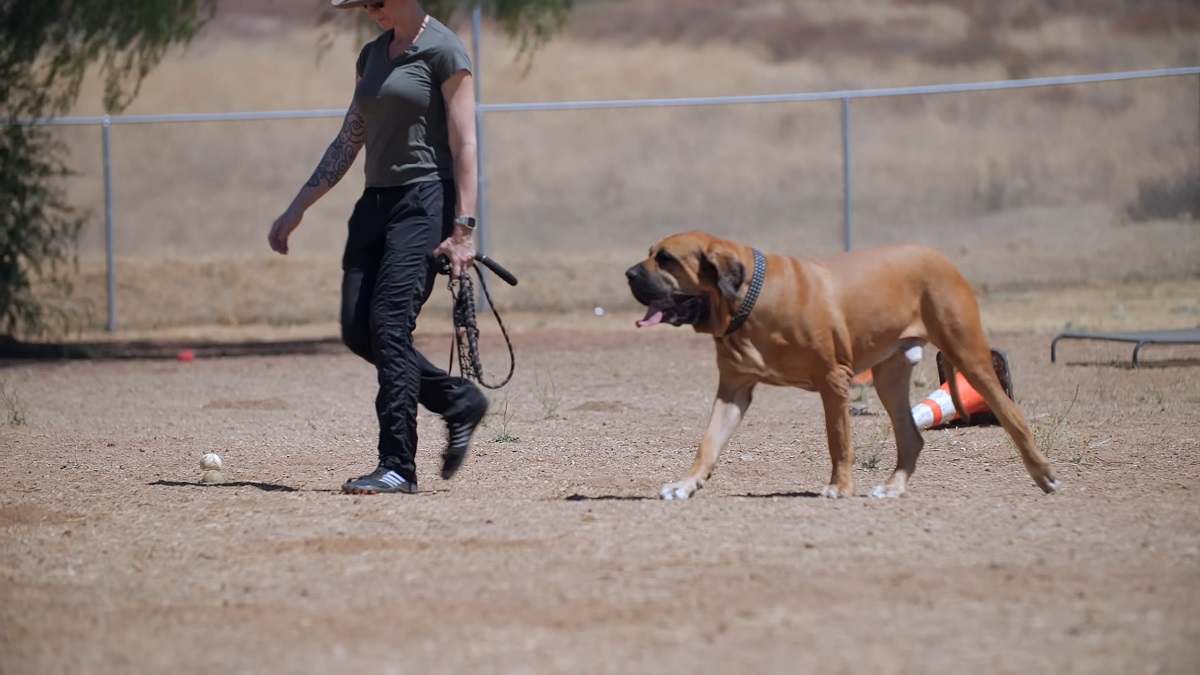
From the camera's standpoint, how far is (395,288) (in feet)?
22.4

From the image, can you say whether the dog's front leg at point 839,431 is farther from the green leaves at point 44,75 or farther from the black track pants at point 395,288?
the green leaves at point 44,75

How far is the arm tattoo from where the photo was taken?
7.27 metres

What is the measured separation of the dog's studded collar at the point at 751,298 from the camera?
646cm

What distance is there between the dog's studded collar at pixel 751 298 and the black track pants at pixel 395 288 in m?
1.34

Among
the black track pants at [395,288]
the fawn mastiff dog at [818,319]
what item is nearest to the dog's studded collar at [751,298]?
the fawn mastiff dog at [818,319]

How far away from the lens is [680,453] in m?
8.47

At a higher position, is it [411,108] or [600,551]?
[411,108]

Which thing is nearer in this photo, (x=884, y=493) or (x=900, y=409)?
(x=884, y=493)

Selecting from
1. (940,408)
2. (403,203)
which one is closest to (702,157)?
(940,408)

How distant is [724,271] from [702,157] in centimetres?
2603

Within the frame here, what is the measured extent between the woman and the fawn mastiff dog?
98 cm

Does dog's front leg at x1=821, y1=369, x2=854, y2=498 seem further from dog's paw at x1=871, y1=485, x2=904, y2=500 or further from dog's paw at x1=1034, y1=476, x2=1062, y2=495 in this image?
dog's paw at x1=1034, y1=476, x2=1062, y2=495

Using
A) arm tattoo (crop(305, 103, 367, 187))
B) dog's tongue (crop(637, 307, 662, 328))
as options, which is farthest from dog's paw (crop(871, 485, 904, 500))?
arm tattoo (crop(305, 103, 367, 187))

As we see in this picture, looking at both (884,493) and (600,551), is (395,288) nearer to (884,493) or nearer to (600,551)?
(600,551)
